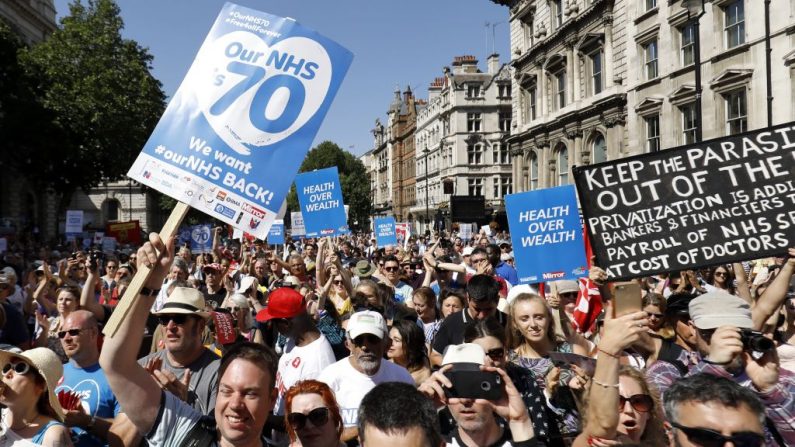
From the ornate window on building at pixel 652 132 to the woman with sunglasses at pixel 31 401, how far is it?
1037 inches

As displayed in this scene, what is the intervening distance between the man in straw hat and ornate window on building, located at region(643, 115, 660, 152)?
26.1 metres

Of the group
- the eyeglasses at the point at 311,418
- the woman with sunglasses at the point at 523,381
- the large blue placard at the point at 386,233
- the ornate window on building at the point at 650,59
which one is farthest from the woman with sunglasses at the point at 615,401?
the ornate window on building at the point at 650,59

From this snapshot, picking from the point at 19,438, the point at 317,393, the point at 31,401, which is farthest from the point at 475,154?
the point at 19,438

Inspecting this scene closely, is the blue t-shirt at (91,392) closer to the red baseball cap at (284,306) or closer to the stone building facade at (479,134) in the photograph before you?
the red baseball cap at (284,306)

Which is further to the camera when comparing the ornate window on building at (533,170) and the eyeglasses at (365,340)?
the ornate window on building at (533,170)

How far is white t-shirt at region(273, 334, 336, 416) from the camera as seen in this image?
4292 millimetres

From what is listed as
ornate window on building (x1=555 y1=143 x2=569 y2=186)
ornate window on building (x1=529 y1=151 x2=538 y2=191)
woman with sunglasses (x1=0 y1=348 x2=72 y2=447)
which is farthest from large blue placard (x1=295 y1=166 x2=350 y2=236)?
ornate window on building (x1=529 y1=151 x2=538 y2=191)

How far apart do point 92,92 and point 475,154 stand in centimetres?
3642

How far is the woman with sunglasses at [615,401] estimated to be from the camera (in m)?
2.59

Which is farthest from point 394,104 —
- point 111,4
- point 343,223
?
point 343,223

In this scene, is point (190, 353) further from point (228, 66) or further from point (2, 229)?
point (2, 229)

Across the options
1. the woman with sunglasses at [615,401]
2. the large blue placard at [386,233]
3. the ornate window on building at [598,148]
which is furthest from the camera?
the ornate window on building at [598,148]

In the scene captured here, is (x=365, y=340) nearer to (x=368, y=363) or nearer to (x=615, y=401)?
(x=368, y=363)

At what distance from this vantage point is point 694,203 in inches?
152
